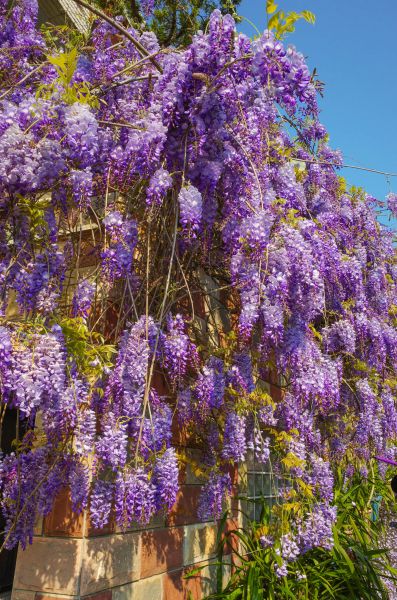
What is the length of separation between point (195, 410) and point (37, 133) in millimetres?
1551

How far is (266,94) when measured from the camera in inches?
87.7

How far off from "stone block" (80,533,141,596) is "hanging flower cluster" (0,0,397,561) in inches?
5.1

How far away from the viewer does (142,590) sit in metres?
2.49

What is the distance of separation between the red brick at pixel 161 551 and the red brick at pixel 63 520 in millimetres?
517

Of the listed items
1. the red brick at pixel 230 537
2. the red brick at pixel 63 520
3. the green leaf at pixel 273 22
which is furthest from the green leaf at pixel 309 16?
the red brick at pixel 230 537

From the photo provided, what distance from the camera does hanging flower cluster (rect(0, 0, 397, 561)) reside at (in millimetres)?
1854

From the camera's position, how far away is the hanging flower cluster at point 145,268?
73.0 inches

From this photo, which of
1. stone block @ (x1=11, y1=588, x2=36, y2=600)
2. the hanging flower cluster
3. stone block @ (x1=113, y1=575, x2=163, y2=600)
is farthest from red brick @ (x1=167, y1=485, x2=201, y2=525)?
stone block @ (x1=11, y1=588, x2=36, y2=600)

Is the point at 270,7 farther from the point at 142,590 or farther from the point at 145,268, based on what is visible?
the point at 142,590

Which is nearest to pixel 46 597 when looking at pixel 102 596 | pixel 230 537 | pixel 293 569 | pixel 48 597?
pixel 48 597

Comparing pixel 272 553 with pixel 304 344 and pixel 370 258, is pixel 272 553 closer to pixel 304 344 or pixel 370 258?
pixel 304 344

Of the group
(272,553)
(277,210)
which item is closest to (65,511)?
(272,553)

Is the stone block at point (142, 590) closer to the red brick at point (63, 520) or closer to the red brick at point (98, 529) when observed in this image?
the red brick at point (98, 529)

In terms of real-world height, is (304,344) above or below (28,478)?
above
